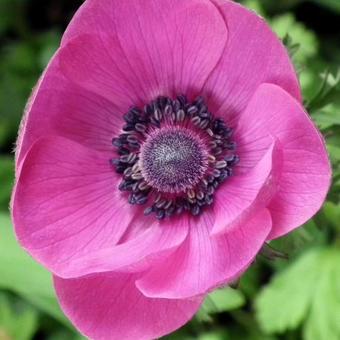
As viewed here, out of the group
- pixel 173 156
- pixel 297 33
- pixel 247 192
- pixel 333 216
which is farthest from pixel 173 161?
pixel 297 33

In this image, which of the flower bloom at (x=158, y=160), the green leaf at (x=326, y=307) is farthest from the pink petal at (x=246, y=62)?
the green leaf at (x=326, y=307)

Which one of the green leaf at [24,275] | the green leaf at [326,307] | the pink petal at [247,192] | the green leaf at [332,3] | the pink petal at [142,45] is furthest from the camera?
the green leaf at [332,3]

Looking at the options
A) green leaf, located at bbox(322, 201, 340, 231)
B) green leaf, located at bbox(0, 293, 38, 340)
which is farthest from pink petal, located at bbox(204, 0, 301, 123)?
green leaf, located at bbox(0, 293, 38, 340)

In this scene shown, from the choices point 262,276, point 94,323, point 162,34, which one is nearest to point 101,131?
point 162,34

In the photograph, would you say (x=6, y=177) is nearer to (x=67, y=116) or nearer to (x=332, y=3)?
(x=67, y=116)

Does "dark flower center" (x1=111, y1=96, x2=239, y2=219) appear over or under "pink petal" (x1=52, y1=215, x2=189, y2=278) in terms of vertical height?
over

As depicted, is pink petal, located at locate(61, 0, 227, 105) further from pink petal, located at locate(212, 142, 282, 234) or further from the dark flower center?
pink petal, located at locate(212, 142, 282, 234)

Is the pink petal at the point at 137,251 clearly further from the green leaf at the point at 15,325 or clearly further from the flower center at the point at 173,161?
the green leaf at the point at 15,325
